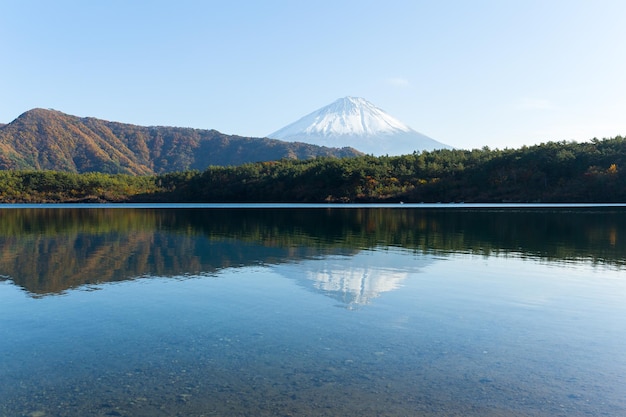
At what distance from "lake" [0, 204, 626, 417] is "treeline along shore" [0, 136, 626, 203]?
3517 inches

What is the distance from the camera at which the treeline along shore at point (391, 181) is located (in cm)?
10169

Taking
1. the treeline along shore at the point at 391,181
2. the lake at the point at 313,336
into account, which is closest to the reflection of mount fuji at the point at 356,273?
the lake at the point at 313,336

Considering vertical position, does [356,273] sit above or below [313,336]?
above

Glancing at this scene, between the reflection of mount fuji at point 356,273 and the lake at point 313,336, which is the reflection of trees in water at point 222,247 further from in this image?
the reflection of mount fuji at point 356,273

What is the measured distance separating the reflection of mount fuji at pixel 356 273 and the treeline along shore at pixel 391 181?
89448 mm


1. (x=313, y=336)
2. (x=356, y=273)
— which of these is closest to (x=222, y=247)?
(x=356, y=273)

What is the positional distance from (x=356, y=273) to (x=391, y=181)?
343 feet

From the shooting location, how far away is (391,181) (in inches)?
4776

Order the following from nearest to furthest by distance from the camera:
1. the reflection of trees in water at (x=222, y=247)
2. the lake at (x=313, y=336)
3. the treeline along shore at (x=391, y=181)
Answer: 1. the lake at (x=313, y=336)
2. the reflection of trees in water at (x=222, y=247)
3. the treeline along shore at (x=391, y=181)

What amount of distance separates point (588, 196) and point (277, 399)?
346 feet

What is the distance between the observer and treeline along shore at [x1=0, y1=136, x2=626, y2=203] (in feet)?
334

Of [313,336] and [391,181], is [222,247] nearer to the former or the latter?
[313,336]

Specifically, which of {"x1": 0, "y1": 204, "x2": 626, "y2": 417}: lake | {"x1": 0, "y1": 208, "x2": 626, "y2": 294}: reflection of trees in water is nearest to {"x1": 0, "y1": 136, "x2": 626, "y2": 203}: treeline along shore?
{"x1": 0, "y1": 208, "x2": 626, "y2": 294}: reflection of trees in water

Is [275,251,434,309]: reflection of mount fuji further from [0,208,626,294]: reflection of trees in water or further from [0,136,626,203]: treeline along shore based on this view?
[0,136,626,203]: treeline along shore
